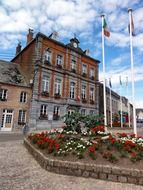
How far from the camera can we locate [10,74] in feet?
72.2

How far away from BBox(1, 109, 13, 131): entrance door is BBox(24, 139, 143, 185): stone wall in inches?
604

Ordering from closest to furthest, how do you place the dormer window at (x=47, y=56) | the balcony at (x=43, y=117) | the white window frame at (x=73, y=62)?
the balcony at (x=43, y=117) < the dormer window at (x=47, y=56) < the white window frame at (x=73, y=62)

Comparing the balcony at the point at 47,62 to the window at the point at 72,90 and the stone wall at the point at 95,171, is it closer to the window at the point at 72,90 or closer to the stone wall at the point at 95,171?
the window at the point at 72,90

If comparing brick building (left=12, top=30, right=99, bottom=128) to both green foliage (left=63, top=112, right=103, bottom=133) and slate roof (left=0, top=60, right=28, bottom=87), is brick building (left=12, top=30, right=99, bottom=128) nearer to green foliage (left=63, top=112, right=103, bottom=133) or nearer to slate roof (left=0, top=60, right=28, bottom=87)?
slate roof (left=0, top=60, right=28, bottom=87)

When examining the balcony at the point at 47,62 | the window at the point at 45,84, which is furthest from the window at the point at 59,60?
the window at the point at 45,84

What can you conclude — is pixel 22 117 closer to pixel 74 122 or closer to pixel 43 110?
pixel 43 110

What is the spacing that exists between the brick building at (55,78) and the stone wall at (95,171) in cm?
1540

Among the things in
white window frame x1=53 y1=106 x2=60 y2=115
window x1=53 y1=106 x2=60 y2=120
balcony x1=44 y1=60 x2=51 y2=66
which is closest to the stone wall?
window x1=53 y1=106 x2=60 y2=120

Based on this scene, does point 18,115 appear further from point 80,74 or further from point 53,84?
point 80,74

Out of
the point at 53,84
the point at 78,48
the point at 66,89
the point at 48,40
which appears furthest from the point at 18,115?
the point at 78,48

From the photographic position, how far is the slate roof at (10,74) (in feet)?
68.2

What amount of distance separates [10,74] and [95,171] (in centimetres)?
1968

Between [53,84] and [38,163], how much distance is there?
17.4 metres

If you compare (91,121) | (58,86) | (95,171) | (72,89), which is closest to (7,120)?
(58,86)
